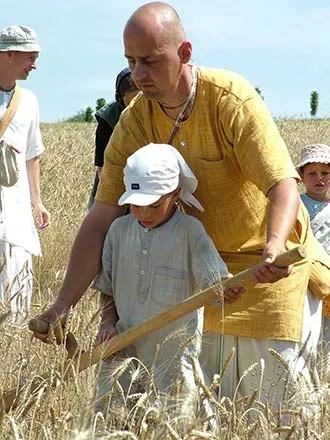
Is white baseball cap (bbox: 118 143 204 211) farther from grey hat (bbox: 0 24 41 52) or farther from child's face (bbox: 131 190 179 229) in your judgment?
grey hat (bbox: 0 24 41 52)

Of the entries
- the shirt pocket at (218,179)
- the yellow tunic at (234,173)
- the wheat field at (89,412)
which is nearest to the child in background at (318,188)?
the wheat field at (89,412)

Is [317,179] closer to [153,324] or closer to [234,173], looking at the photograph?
[234,173]

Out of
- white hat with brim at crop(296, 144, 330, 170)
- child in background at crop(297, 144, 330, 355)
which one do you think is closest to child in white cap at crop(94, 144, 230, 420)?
child in background at crop(297, 144, 330, 355)

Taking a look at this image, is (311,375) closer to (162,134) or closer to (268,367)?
(268,367)

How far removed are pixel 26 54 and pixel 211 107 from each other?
230 centimetres

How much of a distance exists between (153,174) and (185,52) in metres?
0.39

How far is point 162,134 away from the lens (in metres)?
4.29

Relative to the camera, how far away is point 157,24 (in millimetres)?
3986

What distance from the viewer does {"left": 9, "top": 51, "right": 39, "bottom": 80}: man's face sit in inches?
244

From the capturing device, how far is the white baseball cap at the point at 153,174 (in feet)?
13.3

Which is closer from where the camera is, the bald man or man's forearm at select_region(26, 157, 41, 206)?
the bald man

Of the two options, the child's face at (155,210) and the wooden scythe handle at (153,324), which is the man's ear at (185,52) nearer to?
the child's face at (155,210)

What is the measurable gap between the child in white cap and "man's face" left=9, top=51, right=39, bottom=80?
208 cm

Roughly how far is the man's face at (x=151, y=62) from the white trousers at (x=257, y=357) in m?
0.89
